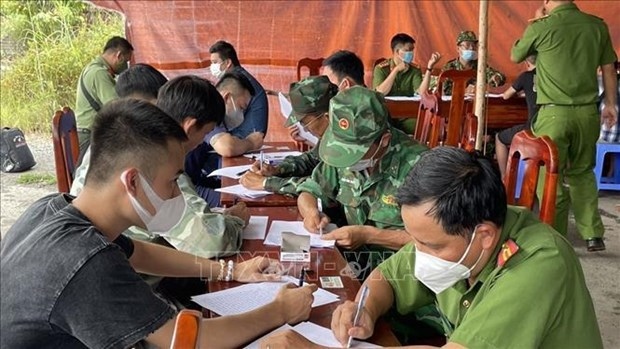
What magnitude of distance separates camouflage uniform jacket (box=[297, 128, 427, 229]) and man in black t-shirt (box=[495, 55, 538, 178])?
2.48 meters

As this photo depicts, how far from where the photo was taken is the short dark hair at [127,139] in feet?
3.90

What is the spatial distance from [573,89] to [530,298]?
2621 millimetres

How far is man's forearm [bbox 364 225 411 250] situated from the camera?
1891 mm

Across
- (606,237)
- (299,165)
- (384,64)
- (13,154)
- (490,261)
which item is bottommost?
(606,237)

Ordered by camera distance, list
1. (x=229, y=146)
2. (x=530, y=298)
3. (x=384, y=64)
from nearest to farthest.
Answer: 1. (x=530, y=298)
2. (x=229, y=146)
3. (x=384, y=64)

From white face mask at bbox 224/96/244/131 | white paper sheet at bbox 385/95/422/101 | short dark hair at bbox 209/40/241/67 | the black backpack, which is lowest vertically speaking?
the black backpack

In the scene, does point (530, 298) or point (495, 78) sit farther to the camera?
point (495, 78)

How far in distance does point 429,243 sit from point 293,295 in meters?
0.36

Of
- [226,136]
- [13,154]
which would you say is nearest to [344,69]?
[226,136]

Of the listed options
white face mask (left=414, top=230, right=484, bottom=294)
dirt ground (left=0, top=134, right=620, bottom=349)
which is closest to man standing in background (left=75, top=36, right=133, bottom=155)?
A: dirt ground (left=0, top=134, right=620, bottom=349)

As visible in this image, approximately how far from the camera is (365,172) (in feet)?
6.47

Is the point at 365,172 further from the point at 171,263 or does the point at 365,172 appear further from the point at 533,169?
the point at 171,263

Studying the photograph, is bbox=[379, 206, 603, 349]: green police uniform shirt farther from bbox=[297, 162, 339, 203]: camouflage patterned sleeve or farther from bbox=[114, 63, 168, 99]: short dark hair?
bbox=[114, 63, 168, 99]: short dark hair

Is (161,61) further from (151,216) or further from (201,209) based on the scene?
(151,216)
